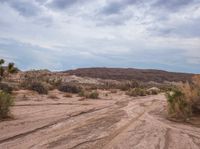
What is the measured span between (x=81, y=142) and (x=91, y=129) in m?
2.79

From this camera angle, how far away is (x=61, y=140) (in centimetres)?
1270

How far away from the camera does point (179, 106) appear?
68.3 ft

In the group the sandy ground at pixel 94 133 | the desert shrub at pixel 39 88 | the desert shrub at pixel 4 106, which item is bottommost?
the sandy ground at pixel 94 133

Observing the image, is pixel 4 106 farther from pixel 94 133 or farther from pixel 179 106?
pixel 179 106

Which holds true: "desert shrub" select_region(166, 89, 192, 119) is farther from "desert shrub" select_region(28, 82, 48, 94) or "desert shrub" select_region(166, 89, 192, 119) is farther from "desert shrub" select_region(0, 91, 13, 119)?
"desert shrub" select_region(28, 82, 48, 94)

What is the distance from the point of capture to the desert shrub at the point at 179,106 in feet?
67.4

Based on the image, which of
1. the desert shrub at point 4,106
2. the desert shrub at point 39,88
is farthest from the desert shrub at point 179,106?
the desert shrub at point 39,88

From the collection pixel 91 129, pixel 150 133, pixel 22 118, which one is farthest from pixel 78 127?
pixel 22 118

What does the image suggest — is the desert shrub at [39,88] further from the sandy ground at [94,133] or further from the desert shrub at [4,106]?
the desert shrub at [4,106]

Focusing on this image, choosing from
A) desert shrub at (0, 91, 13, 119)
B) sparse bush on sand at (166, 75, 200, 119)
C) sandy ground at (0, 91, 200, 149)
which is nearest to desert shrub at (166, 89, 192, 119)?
sparse bush on sand at (166, 75, 200, 119)

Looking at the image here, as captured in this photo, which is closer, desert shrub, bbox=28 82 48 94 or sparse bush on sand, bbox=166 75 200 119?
sparse bush on sand, bbox=166 75 200 119

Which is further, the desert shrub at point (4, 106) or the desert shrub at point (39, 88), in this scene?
the desert shrub at point (39, 88)

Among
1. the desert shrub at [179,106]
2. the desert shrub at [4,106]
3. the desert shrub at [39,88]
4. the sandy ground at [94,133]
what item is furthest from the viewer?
the desert shrub at [39,88]

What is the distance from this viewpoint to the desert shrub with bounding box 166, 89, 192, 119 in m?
20.5
